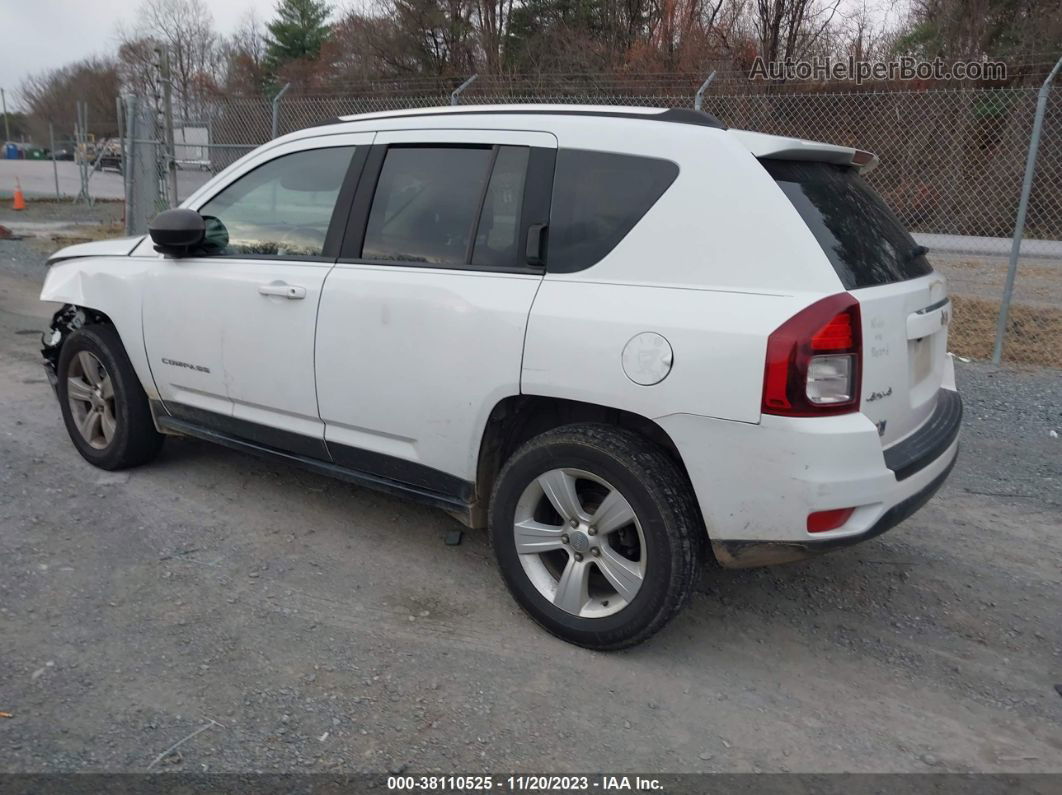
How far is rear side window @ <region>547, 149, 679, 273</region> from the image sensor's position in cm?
315

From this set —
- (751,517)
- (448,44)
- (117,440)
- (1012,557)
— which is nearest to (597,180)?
(751,517)

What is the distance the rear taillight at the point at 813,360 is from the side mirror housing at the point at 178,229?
2.81 meters

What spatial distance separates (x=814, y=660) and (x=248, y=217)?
127 inches

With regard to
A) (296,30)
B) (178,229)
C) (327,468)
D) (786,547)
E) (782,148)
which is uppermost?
(296,30)

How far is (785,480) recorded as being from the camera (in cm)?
281

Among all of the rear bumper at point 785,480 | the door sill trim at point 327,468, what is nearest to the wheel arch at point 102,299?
the door sill trim at point 327,468

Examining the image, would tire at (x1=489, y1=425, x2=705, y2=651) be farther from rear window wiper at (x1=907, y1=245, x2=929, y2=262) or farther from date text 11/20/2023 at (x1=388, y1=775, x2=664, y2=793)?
rear window wiper at (x1=907, y1=245, x2=929, y2=262)

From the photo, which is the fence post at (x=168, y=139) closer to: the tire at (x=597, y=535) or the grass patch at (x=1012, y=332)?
the grass patch at (x=1012, y=332)

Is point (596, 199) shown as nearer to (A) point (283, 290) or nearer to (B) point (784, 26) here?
(A) point (283, 290)

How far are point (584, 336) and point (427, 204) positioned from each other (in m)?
1.06

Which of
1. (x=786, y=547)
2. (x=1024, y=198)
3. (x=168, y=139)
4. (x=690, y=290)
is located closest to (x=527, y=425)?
(x=690, y=290)

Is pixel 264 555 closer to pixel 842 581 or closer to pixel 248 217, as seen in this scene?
pixel 248 217

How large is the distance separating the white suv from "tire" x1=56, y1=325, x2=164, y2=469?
59cm

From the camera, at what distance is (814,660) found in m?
3.32
